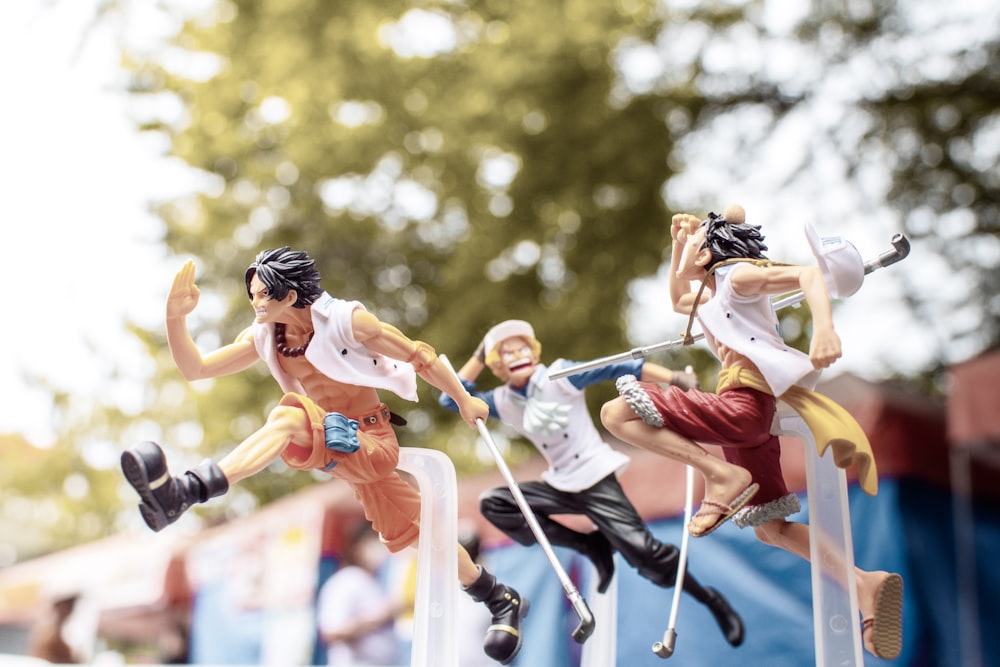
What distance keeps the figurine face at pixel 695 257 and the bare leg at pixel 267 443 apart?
→ 1.14m

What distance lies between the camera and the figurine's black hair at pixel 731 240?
2516 millimetres

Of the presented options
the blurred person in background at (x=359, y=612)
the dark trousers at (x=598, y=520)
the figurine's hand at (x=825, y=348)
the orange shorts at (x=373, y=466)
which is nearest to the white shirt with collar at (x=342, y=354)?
the orange shorts at (x=373, y=466)

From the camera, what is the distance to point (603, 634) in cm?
323

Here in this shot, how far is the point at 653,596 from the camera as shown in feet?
12.9

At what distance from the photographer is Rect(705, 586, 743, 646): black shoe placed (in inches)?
130

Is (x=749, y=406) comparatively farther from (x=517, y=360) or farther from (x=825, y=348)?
(x=517, y=360)

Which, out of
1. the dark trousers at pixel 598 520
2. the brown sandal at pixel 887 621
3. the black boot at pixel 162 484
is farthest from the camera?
the dark trousers at pixel 598 520

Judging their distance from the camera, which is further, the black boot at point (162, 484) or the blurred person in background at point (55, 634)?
the blurred person in background at point (55, 634)

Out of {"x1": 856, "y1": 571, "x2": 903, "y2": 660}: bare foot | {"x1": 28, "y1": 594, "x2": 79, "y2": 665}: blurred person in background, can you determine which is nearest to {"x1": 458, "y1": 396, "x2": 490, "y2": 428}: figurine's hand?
{"x1": 856, "y1": 571, "x2": 903, "y2": 660}: bare foot

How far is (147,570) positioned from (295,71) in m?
4.62

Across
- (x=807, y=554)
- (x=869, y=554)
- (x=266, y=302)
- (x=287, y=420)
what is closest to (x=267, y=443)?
(x=287, y=420)

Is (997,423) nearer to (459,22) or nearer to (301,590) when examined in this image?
(301,590)

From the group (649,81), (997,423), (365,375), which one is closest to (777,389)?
(365,375)

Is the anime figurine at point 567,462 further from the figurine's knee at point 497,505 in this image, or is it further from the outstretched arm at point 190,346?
the outstretched arm at point 190,346
